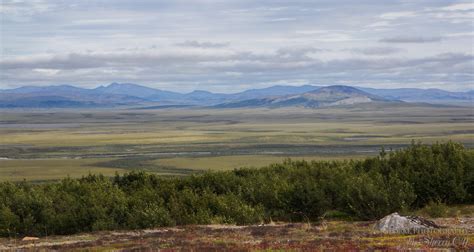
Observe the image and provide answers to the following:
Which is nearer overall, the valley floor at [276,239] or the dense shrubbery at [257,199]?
Answer: the valley floor at [276,239]

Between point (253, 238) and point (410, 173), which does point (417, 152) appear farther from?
point (253, 238)

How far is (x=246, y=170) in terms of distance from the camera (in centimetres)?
4062

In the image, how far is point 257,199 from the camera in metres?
32.2

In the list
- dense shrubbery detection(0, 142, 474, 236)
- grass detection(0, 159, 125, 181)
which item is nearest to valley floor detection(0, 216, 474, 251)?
dense shrubbery detection(0, 142, 474, 236)

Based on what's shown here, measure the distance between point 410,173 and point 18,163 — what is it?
3283 inches

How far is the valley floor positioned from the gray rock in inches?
20.8

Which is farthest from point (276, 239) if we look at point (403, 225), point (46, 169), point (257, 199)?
point (46, 169)

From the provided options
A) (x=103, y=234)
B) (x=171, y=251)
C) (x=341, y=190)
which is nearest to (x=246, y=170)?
(x=341, y=190)

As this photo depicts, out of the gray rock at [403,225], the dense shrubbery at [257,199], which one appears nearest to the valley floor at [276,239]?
the gray rock at [403,225]

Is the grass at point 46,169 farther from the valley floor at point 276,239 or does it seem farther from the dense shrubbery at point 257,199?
the valley floor at point 276,239

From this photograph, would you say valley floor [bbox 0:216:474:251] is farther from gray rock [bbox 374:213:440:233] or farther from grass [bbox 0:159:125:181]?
grass [bbox 0:159:125:181]

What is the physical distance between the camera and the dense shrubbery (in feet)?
94.0

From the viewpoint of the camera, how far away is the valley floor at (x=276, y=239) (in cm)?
1739

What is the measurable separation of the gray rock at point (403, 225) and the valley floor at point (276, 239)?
53cm
